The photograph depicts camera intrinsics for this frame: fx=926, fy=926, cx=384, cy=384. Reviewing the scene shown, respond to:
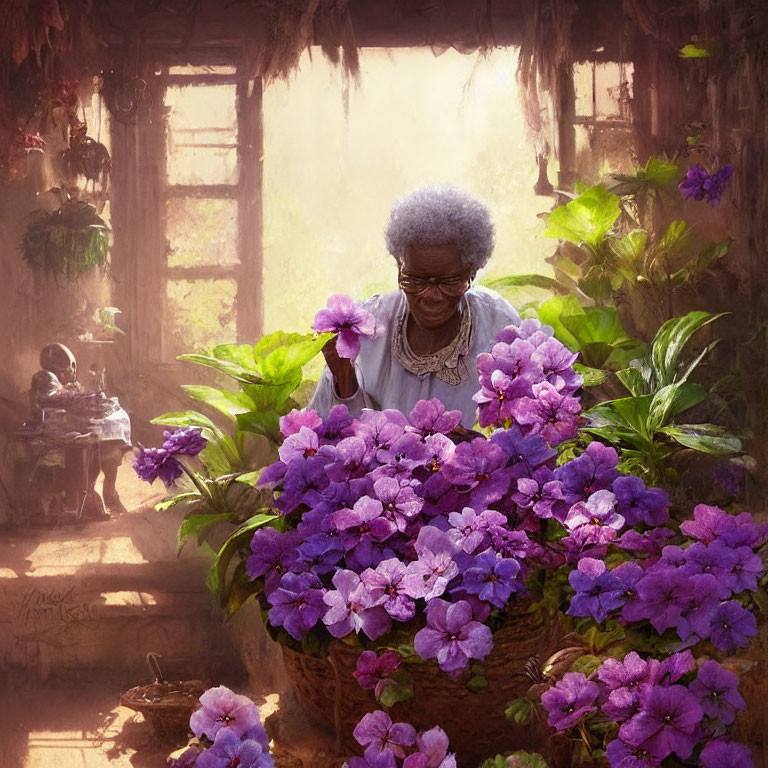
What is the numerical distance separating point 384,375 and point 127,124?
4.65 feet

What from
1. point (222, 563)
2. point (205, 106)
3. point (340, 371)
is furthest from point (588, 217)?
point (222, 563)

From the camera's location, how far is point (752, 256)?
8.71 ft

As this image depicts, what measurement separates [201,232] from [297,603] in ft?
6.40

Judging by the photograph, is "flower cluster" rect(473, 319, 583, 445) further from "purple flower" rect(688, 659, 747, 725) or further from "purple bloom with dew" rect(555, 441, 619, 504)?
"purple flower" rect(688, 659, 747, 725)

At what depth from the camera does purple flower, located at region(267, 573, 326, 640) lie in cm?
173

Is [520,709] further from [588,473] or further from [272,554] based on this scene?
[272,554]

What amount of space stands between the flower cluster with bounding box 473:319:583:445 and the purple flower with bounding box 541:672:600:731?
1.57 ft

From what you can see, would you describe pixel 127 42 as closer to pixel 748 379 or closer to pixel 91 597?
pixel 91 597

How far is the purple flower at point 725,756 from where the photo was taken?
134 centimetres

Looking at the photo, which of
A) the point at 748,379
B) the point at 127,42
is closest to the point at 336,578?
the point at 748,379

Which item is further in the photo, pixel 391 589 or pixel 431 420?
pixel 431 420

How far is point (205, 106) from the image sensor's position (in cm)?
331

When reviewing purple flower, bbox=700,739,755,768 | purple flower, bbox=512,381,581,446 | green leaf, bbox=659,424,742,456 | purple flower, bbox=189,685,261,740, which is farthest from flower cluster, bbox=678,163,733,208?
purple flower, bbox=189,685,261,740

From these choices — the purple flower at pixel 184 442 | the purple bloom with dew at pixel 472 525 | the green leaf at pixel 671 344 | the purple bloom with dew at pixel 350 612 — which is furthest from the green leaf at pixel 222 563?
the green leaf at pixel 671 344
